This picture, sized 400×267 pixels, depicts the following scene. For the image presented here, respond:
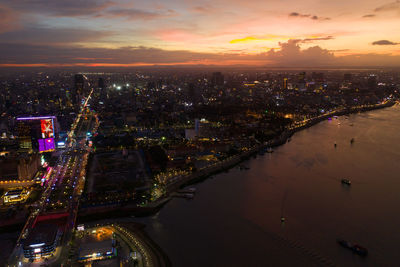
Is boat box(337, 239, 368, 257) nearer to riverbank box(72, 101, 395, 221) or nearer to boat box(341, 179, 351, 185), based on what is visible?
boat box(341, 179, 351, 185)

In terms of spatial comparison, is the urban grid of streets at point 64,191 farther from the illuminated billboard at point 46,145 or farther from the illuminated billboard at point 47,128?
the illuminated billboard at point 47,128

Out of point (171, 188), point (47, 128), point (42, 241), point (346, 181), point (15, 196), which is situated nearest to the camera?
point (42, 241)

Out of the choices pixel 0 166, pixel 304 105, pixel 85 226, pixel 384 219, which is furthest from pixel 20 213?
pixel 304 105

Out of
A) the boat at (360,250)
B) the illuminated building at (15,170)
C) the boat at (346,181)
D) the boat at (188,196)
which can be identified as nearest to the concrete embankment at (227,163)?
the boat at (188,196)

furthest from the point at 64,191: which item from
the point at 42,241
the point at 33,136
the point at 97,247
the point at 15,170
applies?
the point at 33,136

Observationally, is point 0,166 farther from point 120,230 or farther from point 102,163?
point 120,230

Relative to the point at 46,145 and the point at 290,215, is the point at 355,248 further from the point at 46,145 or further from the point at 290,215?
the point at 46,145
